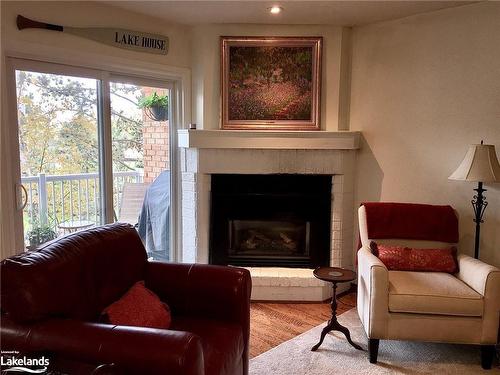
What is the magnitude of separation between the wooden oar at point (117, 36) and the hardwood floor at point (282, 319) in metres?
2.43

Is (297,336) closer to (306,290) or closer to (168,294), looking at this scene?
(306,290)

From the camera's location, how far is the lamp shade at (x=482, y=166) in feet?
8.79

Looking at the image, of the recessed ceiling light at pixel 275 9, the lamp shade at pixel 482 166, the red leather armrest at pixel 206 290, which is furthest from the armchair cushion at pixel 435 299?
the recessed ceiling light at pixel 275 9

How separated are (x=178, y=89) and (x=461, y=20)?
246 cm

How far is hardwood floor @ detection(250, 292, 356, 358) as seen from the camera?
2.81 meters

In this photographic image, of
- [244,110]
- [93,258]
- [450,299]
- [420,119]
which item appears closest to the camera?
[93,258]

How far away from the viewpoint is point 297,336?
2.87 m

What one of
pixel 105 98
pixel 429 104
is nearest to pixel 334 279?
pixel 429 104

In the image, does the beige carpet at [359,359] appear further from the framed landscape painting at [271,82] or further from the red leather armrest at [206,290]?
the framed landscape painting at [271,82]

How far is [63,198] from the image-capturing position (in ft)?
10.0

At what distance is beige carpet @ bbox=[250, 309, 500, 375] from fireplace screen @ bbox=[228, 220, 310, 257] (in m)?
1.04

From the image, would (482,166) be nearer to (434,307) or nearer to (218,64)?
(434,307)

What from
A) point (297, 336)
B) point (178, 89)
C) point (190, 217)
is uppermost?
point (178, 89)

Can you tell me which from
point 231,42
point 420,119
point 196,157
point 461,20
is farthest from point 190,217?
point 461,20
